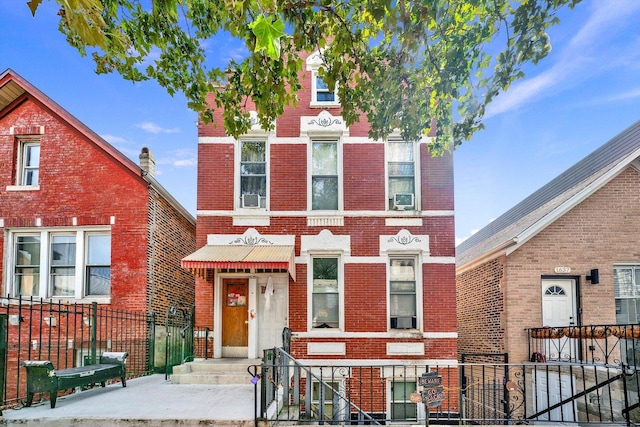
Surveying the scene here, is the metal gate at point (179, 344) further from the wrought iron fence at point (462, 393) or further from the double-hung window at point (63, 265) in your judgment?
the double-hung window at point (63, 265)

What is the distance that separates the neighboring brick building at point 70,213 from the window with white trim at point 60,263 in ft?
0.08

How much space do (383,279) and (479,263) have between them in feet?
11.5

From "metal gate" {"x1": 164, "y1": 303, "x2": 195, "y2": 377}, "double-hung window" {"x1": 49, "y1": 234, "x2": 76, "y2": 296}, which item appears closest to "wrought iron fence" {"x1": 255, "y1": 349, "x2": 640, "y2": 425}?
"metal gate" {"x1": 164, "y1": 303, "x2": 195, "y2": 377}

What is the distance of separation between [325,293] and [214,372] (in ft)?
10.9

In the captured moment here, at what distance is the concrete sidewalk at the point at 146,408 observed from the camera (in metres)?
5.86

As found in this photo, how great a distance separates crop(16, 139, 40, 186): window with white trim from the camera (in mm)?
12391

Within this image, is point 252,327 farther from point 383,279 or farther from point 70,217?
point 70,217

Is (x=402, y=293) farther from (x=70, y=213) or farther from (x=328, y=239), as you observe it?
(x=70, y=213)

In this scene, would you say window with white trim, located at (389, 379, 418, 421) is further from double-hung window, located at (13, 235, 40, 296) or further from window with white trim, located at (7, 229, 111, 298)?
double-hung window, located at (13, 235, 40, 296)

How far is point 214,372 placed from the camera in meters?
9.77

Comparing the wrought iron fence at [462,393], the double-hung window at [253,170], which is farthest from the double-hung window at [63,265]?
the wrought iron fence at [462,393]

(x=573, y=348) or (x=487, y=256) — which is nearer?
(x=573, y=348)

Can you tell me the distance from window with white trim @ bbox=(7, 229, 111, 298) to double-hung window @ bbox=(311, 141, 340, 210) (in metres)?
5.71

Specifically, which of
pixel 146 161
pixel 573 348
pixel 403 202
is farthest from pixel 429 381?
pixel 146 161
